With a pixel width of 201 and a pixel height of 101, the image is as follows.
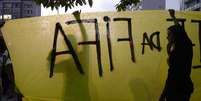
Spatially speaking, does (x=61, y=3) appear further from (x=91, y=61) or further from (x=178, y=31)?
(x=178, y=31)

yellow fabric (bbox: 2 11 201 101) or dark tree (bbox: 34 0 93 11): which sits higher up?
dark tree (bbox: 34 0 93 11)

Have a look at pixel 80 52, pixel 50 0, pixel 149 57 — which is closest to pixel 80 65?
pixel 80 52

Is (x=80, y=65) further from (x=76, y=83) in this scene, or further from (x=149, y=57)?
(x=149, y=57)

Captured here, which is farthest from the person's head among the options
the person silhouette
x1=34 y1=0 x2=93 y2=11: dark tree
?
x1=34 y1=0 x2=93 y2=11: dark tree

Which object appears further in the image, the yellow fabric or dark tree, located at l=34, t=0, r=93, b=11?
dark tree, located at l=34, t=0, r=93, b=11

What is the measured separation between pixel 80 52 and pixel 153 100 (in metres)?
0.81

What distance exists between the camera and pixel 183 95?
5.70m

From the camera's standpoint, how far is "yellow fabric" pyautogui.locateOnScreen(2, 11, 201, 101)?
5.75 m

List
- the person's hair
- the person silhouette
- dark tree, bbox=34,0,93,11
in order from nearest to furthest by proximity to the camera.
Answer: the person silhouette
the person's hair
dark tree, bbox=34,0,93,11

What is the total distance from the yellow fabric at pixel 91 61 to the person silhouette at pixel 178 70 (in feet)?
0.34

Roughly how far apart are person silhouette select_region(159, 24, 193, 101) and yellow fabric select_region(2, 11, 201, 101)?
10 cm

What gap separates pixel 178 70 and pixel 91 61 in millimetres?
808

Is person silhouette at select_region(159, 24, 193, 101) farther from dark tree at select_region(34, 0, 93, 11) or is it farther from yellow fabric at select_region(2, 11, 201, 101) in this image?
dark tree at select_region(34, 0, 93, 11)

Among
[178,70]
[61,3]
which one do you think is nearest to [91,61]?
[178,70]
